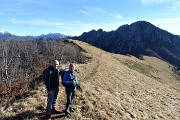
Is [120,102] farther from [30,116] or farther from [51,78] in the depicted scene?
[30,116]

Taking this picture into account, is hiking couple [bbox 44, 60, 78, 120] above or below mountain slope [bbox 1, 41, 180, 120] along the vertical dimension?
above

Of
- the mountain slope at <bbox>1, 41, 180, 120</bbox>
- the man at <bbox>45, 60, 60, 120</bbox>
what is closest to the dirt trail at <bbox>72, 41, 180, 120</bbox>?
the mountain slope at <bbox>1, 41, 180, 120</bbox>

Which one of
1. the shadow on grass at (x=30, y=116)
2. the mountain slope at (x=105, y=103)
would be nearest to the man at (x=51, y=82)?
the shadow on grass at (x=30, y=116)

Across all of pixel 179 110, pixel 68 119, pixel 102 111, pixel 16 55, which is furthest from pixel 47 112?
pixel 16 55

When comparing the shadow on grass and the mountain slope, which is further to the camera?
the mountain slope

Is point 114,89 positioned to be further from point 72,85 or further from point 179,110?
point 72,85

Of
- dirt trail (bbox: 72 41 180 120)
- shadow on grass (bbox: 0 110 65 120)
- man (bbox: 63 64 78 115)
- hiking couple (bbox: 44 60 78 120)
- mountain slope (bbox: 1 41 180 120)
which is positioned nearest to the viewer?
hiking couple (bbox: 44 60 78 120)

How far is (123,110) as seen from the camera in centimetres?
2480

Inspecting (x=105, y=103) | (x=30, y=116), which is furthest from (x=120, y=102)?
(x=30, y=116)

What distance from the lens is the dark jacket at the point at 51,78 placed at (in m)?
19.2

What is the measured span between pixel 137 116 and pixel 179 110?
864 cm

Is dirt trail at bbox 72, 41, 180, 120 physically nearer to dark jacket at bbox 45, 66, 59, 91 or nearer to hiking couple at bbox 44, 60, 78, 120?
hiking couple at bbox 44, 60, 78, 120

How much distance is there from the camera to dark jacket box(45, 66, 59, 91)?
19250 millimetres

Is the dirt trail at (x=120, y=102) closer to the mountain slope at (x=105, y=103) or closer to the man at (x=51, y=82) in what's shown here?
the mountain slope at (x=105, y=103)
